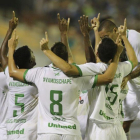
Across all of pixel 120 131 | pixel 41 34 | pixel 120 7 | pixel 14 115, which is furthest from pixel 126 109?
pixel 120 7

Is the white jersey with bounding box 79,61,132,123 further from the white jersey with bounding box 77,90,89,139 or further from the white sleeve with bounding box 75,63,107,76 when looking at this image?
the white jersey with bounding box 77,90,89,139

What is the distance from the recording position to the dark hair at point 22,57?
3.40 meters

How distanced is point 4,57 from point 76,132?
1.28 meters

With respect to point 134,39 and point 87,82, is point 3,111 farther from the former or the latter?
point 134,39

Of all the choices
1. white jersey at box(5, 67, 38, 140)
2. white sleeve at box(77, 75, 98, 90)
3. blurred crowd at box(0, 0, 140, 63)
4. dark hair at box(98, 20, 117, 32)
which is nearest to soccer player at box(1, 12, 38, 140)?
white jersey at box(5, 67, 38, 140)

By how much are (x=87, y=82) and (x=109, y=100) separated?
33cm

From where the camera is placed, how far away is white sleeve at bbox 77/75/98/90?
3.19 metres

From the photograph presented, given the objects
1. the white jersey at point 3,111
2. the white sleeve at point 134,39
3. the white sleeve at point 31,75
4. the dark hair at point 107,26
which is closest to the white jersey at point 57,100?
the white sleeve at point 31,75

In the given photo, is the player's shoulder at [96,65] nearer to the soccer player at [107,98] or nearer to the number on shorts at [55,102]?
the soccer player at [107,98]

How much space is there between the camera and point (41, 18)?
404 inches

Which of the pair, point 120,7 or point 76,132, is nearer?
point 76,132

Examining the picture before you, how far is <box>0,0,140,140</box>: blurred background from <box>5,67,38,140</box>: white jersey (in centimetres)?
591

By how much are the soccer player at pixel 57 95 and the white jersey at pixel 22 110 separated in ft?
1.12

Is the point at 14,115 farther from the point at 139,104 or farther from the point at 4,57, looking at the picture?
the point at 139,104
